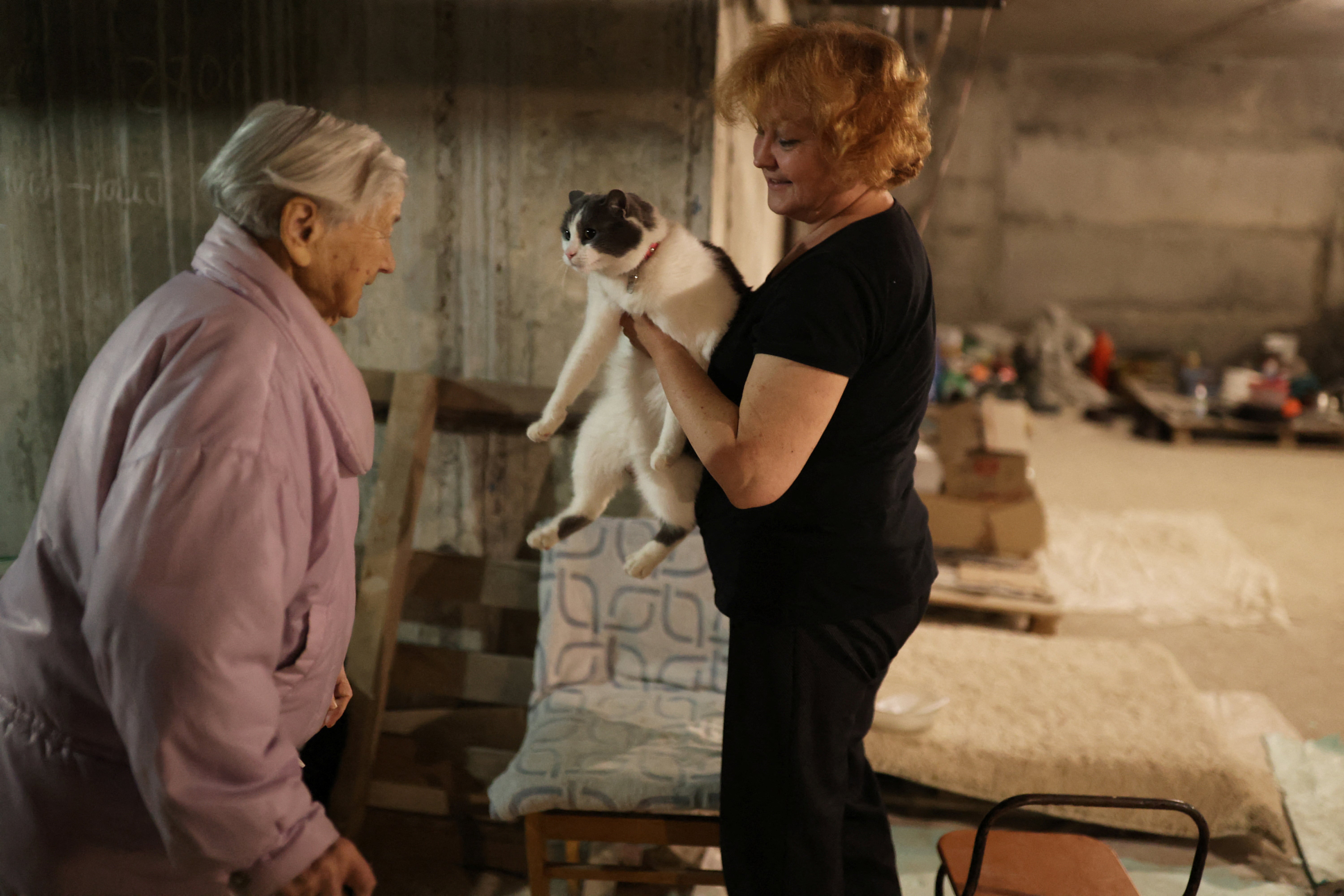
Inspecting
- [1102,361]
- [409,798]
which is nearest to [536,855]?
[409,798]

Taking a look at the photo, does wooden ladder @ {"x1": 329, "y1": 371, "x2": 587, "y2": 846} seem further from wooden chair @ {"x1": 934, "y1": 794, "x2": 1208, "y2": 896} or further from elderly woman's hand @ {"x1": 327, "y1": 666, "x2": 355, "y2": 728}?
wooden chair @ {"x1": 934, "y1": 794, "x2": 1208, "y2": 896}

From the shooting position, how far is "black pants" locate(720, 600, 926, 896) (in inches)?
55.2

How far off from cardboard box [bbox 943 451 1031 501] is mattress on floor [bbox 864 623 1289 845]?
3.49ft

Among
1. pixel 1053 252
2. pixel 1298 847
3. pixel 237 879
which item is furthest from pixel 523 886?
pixel 1053 252

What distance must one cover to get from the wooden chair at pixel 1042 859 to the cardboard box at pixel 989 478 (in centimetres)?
207

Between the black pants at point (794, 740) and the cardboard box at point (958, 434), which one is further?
the cardboard box at point (958, 434)

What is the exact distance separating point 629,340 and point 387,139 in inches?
46.1

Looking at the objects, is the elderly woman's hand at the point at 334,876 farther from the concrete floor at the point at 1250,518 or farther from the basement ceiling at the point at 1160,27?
the basement ceiling at the point at 1160,27

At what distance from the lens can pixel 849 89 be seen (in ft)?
3.74

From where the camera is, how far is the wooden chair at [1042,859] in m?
1.59

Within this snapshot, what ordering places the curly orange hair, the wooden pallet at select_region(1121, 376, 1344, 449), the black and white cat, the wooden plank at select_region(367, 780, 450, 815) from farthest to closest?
the wooden pallet at select_region(1121, 376, 1344, 449)
the wooden plank at select_region(367, 780, 450, 815)
the black and white cat
the curly orange hair

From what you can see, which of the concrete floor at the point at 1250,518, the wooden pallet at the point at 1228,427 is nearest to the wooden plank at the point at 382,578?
the concrete floor at the point at 1250,518

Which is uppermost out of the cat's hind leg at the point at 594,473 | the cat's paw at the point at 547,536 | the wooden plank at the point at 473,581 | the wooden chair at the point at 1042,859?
the cat's hind leg at the point at 594,473

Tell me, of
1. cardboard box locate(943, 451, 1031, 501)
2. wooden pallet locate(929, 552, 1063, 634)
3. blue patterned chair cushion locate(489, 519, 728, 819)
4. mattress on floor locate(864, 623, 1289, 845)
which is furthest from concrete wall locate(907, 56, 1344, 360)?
blue patterned chair cushion locate(489, 519, 728, 819)
